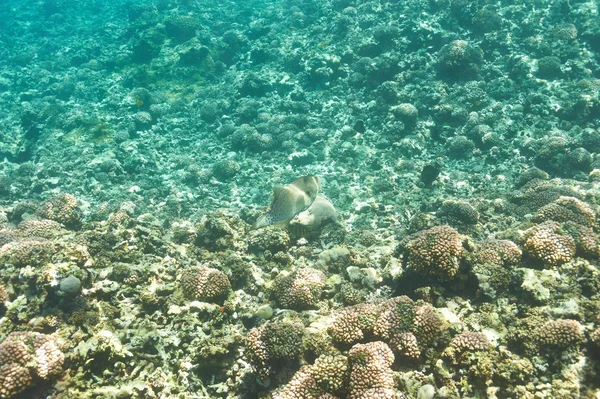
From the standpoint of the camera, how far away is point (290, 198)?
5.06m

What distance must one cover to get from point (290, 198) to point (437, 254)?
2.31m

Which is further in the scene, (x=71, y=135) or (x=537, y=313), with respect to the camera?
(x=71, y=135)

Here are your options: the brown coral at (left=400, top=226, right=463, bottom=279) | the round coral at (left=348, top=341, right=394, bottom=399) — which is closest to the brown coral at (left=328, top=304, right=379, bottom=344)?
the round coral at (left=348, top=341, right=394, bottom=399)

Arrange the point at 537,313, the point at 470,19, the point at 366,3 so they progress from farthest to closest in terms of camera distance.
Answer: the point at 366,3 → the point at 470,19 → the point at 537,313

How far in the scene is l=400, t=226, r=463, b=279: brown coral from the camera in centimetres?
496

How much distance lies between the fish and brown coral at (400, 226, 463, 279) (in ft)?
6.04

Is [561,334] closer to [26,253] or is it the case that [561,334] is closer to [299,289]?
[299,289]

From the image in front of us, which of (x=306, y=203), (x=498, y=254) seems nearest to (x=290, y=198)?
(x=306, y=203)

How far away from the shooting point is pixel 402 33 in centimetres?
1595

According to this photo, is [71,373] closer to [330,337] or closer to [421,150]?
[330,337]

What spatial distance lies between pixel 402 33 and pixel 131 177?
13.6 meters

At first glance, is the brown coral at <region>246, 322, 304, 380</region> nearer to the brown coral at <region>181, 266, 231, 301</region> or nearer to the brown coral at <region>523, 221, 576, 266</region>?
the brown coral at <region>181, 266, 231, 301</region>

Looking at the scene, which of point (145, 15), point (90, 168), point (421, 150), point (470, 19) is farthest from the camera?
point (145, 15)

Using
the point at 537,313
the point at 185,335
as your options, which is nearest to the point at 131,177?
the point at 185,335
